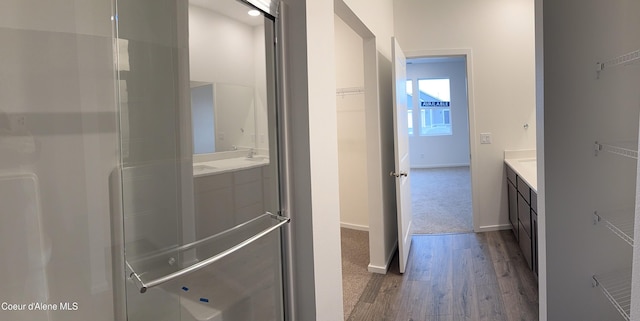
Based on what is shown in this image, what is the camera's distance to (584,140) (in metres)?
1.68

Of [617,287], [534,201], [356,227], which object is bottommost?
[356,227]

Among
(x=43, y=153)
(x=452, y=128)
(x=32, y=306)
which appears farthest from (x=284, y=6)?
(x=452, y=128)

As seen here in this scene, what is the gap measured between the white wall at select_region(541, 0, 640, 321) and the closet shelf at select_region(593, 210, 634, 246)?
0.07ft

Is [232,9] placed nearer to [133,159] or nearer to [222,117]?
[222,117]

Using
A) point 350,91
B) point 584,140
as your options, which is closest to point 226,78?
point 584,140

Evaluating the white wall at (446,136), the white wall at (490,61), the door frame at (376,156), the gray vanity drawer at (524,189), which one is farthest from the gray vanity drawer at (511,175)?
the white wall at (446,136)

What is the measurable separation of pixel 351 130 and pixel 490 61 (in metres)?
1.75

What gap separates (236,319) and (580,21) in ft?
6.61

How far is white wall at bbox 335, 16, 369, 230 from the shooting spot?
4367 mm

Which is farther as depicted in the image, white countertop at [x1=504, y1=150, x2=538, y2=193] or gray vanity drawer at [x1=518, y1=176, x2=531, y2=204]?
white countertop at [x1=504, y1=150, x2=538, y2=193]

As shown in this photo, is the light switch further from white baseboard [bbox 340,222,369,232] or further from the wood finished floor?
white baseboard [bbox 340,222,369,232]

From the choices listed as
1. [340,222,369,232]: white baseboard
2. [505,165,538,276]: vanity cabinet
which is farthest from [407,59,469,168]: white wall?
[505,165,538,276]: vanity cabinet

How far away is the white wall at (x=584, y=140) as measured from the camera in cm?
165

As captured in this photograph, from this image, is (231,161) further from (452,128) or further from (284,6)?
(452,128)
